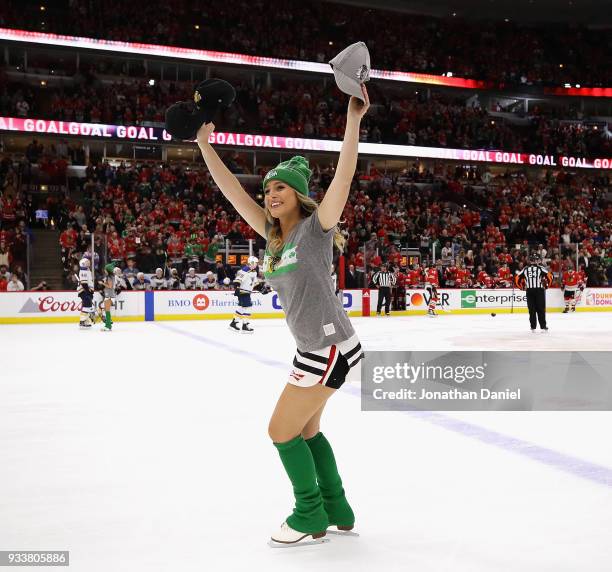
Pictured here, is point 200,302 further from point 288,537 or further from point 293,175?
point 293,175

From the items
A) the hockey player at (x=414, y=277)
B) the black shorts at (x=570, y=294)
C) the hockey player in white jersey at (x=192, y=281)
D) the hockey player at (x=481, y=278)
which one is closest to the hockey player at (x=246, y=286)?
the hockey player in white jersey at (x=192, y=281)

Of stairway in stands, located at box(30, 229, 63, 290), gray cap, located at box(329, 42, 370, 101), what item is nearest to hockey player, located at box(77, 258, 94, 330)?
stairway in stands, located at box(30, 229, 63, 290)

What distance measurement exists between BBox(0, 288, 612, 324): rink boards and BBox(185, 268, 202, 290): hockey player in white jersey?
0.22 m

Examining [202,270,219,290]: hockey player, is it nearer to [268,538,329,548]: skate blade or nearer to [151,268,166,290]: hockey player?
[151,268,166,290]: hockey player

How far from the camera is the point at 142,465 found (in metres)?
4.50

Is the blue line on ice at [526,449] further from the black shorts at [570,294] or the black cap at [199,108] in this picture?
the black shorts at [570,294]

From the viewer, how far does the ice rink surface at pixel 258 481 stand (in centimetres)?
298

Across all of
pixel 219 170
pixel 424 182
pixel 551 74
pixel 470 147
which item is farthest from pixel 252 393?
pixel 551 74

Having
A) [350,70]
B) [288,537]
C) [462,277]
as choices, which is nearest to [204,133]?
[350,70]

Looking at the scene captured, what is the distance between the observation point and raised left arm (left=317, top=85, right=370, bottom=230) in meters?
2.71

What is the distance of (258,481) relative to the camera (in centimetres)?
413

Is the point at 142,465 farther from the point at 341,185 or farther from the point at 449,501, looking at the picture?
the point at 341,185

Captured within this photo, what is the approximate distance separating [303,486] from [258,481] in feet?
3.79

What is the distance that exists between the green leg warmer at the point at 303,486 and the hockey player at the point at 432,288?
662 inches
